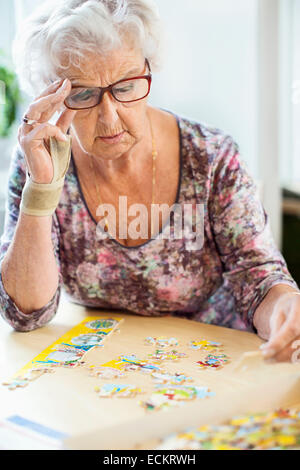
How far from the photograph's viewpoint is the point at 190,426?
100 cm

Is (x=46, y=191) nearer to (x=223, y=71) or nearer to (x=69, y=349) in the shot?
(x=69, y=349)

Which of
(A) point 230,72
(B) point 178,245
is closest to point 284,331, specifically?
(B) point 178,245

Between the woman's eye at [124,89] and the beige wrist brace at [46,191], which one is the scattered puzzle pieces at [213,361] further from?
the woman's eye at [124,89]

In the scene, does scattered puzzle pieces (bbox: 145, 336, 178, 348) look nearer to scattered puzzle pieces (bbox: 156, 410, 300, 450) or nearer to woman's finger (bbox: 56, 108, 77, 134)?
scattered puzzle pieces (bbox: 156, 410, 300, 450)

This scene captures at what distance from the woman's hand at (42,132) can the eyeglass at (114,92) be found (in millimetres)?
31

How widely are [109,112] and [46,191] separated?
261 mm

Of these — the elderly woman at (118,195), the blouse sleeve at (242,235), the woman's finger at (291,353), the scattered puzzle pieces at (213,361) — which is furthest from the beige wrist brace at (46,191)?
the woman's finger at (291,353)

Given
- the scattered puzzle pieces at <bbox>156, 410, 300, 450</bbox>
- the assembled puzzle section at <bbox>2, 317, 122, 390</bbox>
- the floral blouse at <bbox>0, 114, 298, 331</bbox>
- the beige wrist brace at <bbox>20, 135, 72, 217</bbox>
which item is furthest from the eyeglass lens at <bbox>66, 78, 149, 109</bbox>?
the scattered puzzle pieces at <bbox>156, 410, 300, 450</bbox>

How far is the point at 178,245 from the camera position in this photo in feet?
5.45

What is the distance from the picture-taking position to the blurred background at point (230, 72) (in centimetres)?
301

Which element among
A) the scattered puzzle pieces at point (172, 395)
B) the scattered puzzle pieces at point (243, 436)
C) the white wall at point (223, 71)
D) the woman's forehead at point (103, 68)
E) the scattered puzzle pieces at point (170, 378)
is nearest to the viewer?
the scattered puzzle pieces at point (243, 436)

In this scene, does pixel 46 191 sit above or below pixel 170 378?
above

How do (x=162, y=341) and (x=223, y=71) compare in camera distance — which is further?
(x=223, y=71)
